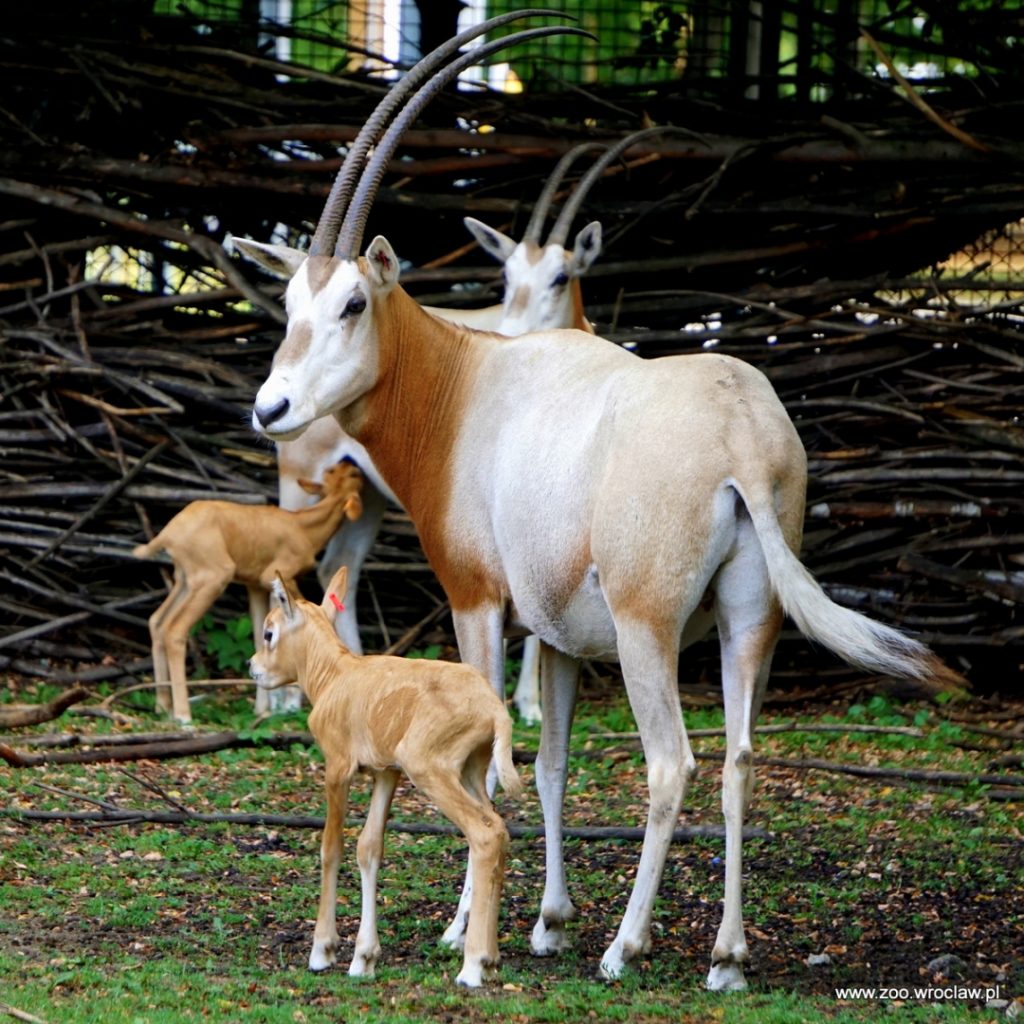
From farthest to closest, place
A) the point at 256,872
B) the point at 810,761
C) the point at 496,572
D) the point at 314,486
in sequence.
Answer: the point at 314,486, the point at 810,761, the point at 256,872, the point at 496,572

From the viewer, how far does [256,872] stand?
228 inches

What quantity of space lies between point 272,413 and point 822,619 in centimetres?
188

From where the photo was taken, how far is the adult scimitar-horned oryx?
4.54 m

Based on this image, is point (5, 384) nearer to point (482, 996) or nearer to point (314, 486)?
point (314, 486)

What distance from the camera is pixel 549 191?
891 centimetres

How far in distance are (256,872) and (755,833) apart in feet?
6.19

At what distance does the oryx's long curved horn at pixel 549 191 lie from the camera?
884 cm

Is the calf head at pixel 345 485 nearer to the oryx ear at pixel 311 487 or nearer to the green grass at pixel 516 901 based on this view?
the oryx ear at pixel 311 487

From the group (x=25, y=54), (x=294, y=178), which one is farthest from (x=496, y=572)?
(x=25, y=54)

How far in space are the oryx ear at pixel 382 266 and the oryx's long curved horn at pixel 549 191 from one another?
10.6ft

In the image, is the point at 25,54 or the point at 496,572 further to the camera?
the point at 25,54

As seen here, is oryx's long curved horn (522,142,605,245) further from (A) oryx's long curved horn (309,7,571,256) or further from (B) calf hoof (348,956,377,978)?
(B) calf hoof (348,956,377,978)

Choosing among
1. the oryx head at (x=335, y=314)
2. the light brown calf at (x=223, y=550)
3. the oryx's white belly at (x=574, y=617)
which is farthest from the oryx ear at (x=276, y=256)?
the light brown calf at (x=223, y=550)

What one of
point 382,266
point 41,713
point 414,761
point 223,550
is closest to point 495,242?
point 223,550
